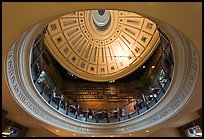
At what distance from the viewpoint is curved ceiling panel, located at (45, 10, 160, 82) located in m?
11.6

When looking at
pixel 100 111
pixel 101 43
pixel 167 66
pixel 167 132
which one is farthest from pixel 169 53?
pixel 101 43

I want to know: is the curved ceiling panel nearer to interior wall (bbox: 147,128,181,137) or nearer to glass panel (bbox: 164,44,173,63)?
glass panel (bbox: 164,44,173,63)

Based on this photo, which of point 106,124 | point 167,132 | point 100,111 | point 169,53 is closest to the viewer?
point 169,53

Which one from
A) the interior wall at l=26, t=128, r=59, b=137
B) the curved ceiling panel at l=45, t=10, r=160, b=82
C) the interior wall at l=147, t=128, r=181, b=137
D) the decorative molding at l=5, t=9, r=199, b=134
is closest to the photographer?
the decorative molding at l=5, t=9, r=199, b=134

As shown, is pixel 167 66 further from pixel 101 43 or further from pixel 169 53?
pixel 101 43

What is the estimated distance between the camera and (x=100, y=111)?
35.4 feet

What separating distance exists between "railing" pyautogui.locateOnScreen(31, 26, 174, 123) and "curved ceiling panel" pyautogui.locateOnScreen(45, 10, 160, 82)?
1571 mm

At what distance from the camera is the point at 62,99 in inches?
392

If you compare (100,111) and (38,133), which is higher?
(100,111)

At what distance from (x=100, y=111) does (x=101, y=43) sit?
15.1 ft

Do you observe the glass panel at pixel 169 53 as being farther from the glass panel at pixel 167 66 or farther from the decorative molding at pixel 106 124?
the decorative molding at pixel 106 124

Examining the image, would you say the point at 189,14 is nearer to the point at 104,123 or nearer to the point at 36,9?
the point at 36,9

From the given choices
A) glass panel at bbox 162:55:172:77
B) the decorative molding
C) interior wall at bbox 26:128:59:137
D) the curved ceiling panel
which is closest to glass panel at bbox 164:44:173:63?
glass panel at bbox 162:55:172:77

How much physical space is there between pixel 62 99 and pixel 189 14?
768 centimetres
